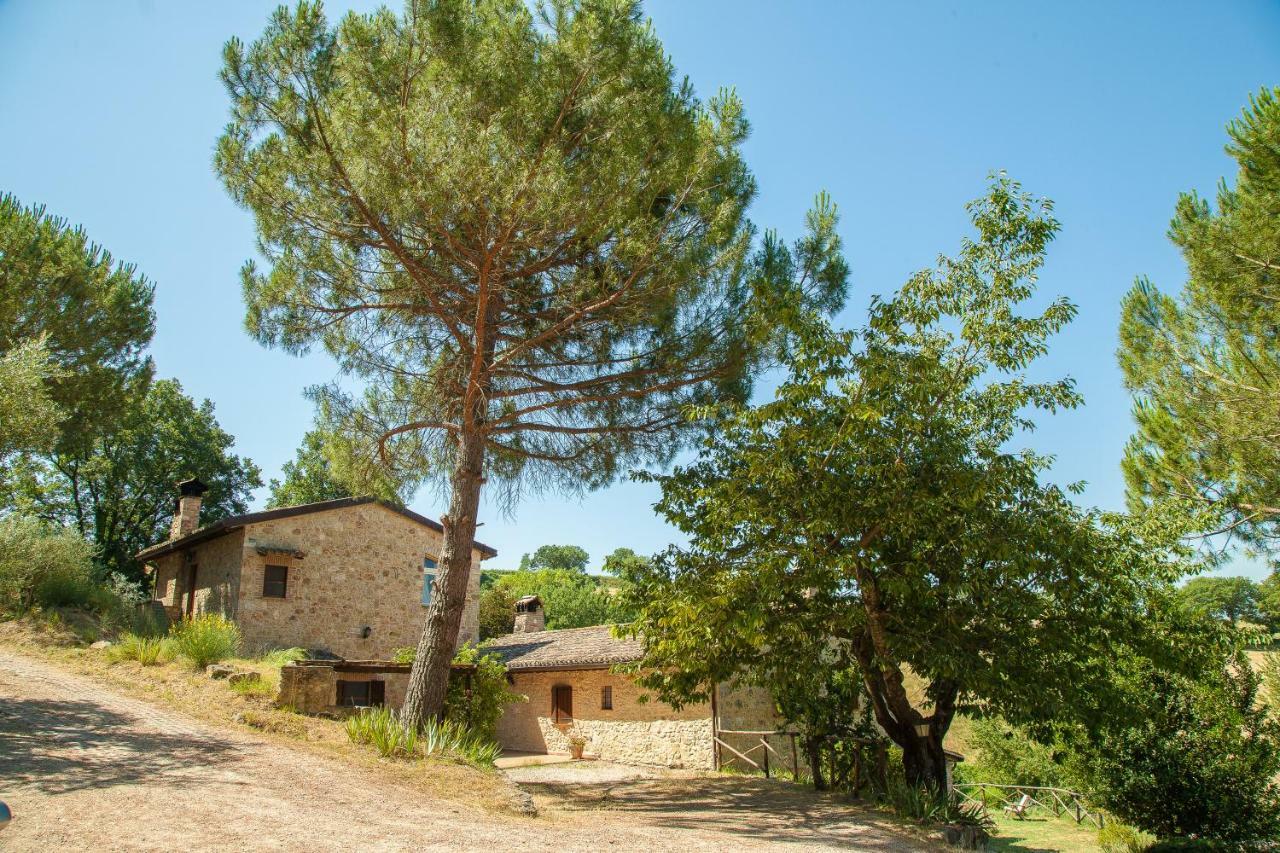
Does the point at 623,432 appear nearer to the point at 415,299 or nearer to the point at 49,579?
the point at 415,299

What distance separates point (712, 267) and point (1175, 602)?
7.45 meters

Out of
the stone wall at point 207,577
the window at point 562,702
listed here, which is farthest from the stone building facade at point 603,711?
the stone wall at point 207,577

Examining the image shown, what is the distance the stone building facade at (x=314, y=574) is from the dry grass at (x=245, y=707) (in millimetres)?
3260

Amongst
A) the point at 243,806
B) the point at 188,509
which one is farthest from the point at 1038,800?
the point at 188,509

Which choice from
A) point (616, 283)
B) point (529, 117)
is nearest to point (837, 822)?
point (616, 283)

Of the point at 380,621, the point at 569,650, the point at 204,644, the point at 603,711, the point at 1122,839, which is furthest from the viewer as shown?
the point at 569,650

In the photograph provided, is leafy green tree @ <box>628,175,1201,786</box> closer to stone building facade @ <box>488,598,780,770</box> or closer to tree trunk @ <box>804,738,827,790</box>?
tree trunk @ <box>804,738,827,790</box>

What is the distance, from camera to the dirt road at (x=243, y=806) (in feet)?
18.5

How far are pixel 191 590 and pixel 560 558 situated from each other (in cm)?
5752

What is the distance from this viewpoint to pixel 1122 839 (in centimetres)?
1383

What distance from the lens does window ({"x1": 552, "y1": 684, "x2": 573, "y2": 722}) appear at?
19.2 meters

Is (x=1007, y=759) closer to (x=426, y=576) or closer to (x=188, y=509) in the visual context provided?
(x=426, y=576)

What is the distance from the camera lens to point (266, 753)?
27.7 ft

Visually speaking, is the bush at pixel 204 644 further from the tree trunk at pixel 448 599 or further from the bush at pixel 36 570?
the bush at pixel 36 570
